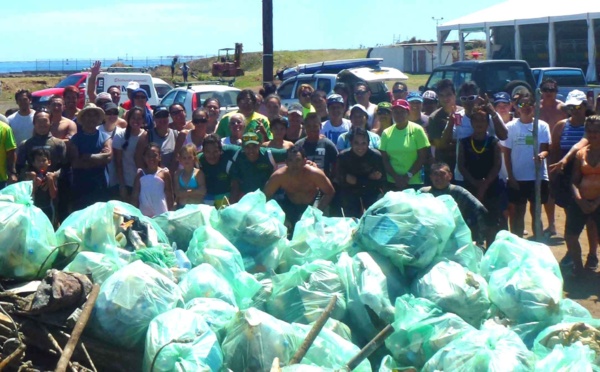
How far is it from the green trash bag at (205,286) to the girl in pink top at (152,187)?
86.1 inches

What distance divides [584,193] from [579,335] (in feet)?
10.2

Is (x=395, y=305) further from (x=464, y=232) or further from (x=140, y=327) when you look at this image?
(x=140, y=327)

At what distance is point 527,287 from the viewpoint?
18.0 feet

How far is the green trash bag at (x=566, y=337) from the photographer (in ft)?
16.8

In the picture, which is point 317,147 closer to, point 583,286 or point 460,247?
point 460,247

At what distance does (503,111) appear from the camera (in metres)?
9.62

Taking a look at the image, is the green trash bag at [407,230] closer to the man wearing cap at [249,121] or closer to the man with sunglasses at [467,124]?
the man with sunglasses at [467,124]

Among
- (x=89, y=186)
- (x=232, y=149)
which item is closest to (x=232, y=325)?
(x=232, y=149)

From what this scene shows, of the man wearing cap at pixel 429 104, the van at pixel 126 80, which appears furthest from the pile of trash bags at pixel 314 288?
the van at pixel 126 80

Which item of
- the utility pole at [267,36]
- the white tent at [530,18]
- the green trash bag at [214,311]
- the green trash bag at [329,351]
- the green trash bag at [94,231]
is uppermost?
the white tent at [530,18]

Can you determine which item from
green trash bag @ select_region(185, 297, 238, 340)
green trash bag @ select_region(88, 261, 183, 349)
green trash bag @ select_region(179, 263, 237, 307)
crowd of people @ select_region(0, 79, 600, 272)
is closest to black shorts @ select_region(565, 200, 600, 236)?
crowd of people @ select_region(0, 79, 600, 272)

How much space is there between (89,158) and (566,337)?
5.07 meters

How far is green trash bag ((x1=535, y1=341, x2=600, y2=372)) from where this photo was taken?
471 centimetres

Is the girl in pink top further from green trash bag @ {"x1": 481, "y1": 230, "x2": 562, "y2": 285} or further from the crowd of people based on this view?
green trash bag @ {"x1": 481, "y1": 230, "x2": 562, "y2": 285}
